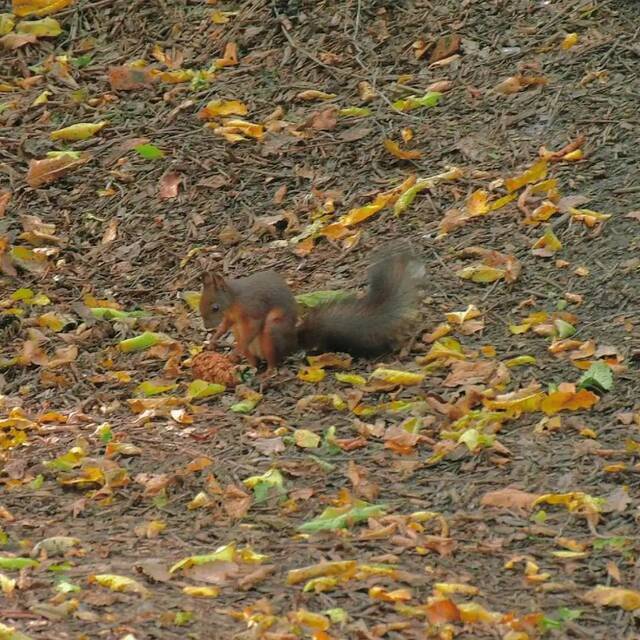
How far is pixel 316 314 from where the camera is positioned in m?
6.72

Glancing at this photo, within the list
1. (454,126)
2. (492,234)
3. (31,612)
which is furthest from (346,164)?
(31,612)

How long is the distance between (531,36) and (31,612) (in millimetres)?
5399

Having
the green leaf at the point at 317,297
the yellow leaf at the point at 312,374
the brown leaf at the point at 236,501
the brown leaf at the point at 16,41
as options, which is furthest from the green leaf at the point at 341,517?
the brown leaf at the point at 16,41

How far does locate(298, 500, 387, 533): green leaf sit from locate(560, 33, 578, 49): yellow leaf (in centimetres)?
418

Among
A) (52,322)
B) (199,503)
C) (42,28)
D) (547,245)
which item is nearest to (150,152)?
(42,28)

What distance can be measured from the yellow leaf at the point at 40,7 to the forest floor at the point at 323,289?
2cm

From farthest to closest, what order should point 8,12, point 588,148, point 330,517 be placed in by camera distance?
point 8,12 → point 588,148 → point 330,517

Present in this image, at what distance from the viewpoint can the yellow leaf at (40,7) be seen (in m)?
9.63

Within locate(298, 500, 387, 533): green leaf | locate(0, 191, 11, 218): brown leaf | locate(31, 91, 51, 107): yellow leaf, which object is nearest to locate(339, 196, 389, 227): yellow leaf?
locate(0, 191, 11, 218): brown leaf

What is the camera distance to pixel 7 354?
7148 millimetres

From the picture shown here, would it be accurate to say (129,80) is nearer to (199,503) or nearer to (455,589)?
(199,503)

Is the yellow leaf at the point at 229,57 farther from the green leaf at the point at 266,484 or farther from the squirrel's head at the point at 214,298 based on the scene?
the green leaf at the point at 266,484

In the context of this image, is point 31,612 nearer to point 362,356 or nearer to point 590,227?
point 362,356

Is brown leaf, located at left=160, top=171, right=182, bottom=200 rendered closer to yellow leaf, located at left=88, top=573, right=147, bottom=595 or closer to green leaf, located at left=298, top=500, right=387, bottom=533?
green leaf, located at left=298, top=500, right=387, bottom=533
